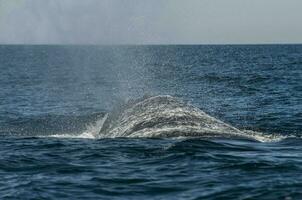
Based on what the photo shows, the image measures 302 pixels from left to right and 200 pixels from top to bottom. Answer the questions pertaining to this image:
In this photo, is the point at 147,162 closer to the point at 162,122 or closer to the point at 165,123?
the point at 165,123

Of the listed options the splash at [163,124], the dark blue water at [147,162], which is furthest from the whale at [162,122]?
the dark blue water at [147,162]

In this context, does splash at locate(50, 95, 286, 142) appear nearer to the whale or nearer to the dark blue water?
the whale

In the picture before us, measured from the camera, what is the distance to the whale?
2105 centimetres

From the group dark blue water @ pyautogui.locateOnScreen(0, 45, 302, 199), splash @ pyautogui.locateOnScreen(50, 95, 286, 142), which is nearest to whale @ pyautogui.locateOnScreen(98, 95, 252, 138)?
splash @ pyautogui.locateOnScreen(50, 95, 286, 142)

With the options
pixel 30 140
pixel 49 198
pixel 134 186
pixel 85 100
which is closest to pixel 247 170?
pixel 134 186

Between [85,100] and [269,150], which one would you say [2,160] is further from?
[85,100]

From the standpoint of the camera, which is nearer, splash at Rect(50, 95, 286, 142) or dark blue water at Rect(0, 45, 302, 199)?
dark blue water at Rect(0, 45, 302, 199)

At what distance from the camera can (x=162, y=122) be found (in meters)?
22.2

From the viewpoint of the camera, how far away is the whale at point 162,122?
2105cm

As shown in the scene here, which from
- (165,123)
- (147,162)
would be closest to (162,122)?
(165,123)

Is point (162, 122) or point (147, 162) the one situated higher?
point (162, 122)

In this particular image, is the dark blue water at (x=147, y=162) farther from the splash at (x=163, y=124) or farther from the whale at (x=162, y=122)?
the whale at (x=162, y=122)

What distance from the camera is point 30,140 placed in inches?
851

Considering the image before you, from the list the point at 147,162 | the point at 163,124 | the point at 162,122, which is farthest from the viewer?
the point at 162,122
